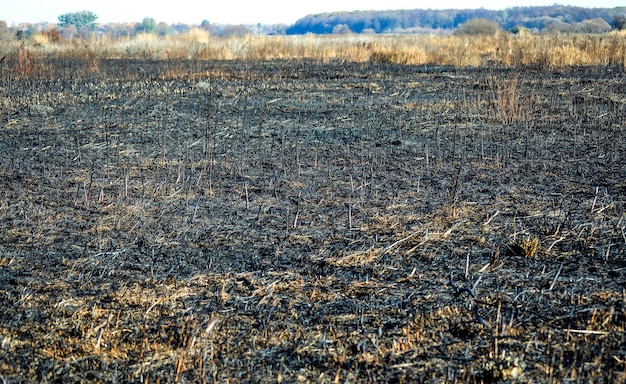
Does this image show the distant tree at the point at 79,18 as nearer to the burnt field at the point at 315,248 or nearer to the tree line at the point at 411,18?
the tree line at the point at 411,18

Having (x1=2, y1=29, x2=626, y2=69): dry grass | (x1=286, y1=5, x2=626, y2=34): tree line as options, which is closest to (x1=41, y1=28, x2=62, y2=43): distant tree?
(x1=2, y1=29, x2=626, y2=69): dry grass

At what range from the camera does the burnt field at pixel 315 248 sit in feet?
9.55

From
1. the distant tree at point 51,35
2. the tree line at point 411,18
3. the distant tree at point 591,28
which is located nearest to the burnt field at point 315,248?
the distant tree at point 51,35

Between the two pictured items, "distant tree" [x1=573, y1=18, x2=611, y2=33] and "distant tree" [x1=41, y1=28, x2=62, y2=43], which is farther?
"distant tree" [x1=573, y1=18, x2=611, y2=33]

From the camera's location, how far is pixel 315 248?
4223 mm

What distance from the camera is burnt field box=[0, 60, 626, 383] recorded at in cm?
291

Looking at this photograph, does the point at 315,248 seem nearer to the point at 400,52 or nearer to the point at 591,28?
the point at 400,52

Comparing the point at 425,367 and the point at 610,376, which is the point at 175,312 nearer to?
the point at 425,367

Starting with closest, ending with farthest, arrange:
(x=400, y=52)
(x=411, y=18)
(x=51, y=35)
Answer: (x=400, y=52)
(x=51, y=35)
(x=411, y=18)

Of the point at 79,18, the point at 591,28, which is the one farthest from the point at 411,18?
the point at 591,28

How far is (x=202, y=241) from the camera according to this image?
4336 mm

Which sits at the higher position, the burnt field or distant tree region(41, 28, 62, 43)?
distant tree region(41, 28, 62, 43)

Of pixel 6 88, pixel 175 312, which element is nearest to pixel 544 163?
pixel 175 312

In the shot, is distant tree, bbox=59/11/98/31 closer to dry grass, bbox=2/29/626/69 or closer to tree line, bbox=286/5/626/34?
tree line, bbox=286/5/626/34
